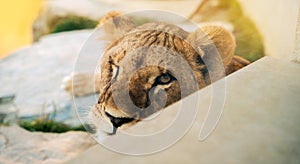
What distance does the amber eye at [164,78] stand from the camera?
7.27 feet

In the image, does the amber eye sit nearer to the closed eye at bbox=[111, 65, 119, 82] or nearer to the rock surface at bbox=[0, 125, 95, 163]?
the closed eye at bbox=[111, 65, 119, 82]

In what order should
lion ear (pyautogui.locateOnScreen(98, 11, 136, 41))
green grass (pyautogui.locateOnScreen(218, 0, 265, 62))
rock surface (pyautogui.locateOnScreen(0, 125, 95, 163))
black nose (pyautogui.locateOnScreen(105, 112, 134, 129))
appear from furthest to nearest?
green grass (pyautogui.locateOnScreen(218, 0, 265, 62)) → rock surface (pyautogui.locateOnScreen(0, 125, 95, 163)) → lion ear (pyautogui.locateOnScreen(98, 11, 136, 41)) → black nose (pyautogui.locateOnScreen(105, 112, 134, 129))

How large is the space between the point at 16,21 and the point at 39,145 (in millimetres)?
4106

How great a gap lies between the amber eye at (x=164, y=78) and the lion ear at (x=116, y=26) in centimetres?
53

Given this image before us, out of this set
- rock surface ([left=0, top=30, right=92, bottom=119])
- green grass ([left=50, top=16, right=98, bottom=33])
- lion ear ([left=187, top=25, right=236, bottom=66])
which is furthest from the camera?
green grass ([left=50, top=16, right=98, bottom=33])

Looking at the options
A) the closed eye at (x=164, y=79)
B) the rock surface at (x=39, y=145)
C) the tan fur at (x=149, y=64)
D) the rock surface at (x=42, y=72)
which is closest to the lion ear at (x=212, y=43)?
the tan fur at (x=149, y=64)

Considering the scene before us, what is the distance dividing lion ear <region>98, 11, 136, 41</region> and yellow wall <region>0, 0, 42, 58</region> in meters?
4.16

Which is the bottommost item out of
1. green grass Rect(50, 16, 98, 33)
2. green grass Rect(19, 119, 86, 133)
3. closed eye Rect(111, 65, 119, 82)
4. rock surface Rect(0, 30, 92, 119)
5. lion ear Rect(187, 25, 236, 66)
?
green grass Rect(19, 119, 86, 133)

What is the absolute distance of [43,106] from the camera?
409 cm

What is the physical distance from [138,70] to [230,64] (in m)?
0.73

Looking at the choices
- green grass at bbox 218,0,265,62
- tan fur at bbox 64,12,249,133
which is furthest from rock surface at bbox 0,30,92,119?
green grass at bbox 218,0,265,62

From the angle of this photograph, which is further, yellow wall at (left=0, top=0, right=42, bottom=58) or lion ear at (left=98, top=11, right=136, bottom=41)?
yellow wall at (left=0, top=0, right=42, bottom=58)

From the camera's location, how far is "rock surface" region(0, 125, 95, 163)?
10.3 feet

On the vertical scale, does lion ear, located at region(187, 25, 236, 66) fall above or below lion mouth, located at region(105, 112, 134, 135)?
above
